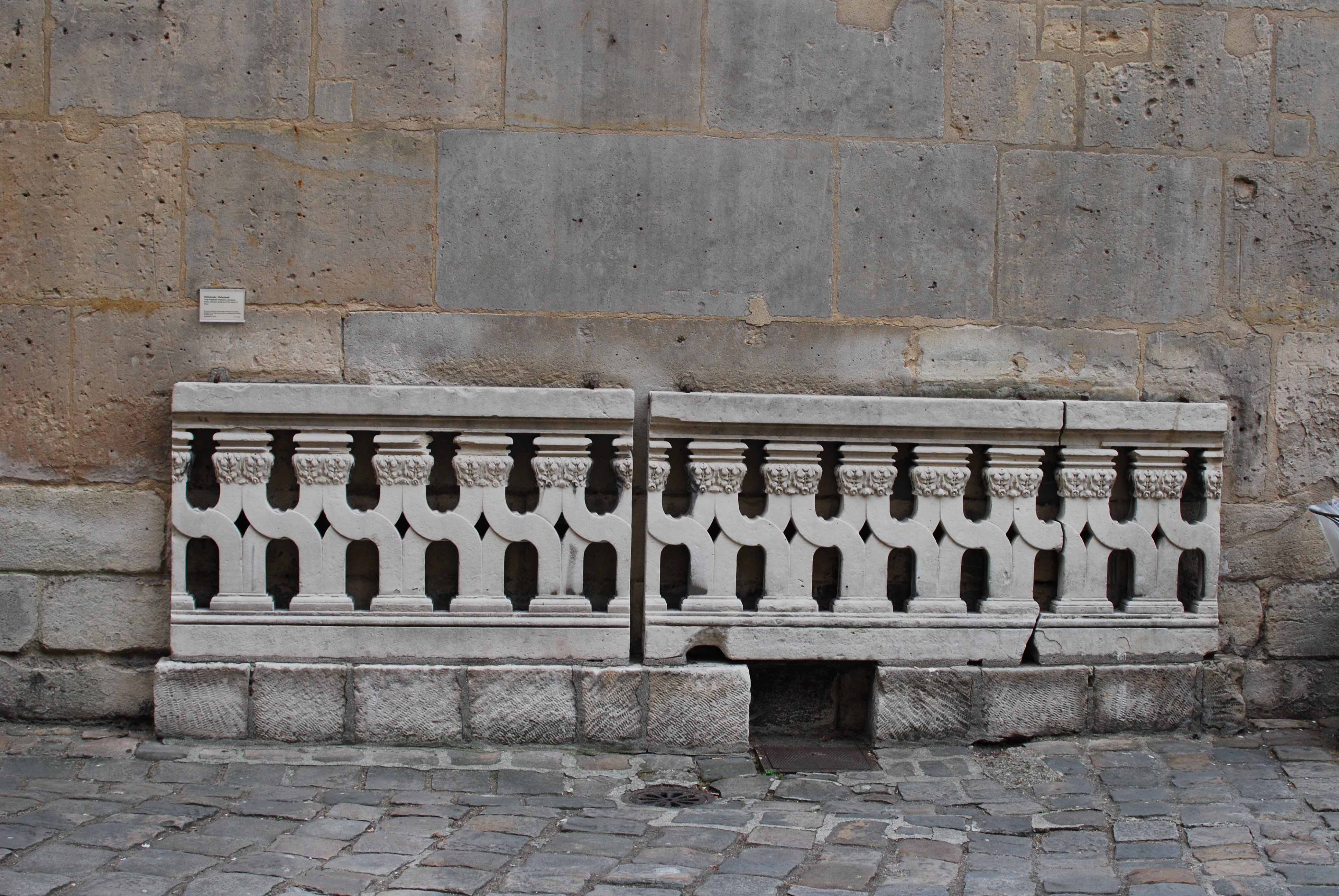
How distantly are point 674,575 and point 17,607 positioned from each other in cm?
236

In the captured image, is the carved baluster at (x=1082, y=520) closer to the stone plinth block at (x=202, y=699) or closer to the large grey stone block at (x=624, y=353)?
the large grey stone block at (x=624, y=353)

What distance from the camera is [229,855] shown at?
3.03 meters

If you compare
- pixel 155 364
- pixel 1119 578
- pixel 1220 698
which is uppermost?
pixel 155 364

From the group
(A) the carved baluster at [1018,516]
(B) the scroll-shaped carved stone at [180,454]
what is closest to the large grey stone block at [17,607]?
(B) the scroll-shaped carved stone at [180,454]

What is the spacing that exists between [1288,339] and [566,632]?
2978 millimetres

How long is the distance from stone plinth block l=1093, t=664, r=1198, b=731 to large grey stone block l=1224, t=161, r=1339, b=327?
1.40m

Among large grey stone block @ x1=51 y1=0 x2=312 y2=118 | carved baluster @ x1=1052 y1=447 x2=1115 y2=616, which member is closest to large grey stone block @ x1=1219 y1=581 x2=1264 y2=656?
carved baluster @ x1=1052 y1=447 x2=1115 y2=616

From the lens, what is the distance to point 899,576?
418 cm

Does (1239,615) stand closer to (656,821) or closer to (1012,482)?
(1012,482)

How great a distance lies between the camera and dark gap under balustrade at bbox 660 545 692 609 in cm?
408

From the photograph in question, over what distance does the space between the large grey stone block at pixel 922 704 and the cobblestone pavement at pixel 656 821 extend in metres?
0.07

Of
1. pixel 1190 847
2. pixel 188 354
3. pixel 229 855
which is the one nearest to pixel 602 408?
pixel 188 354

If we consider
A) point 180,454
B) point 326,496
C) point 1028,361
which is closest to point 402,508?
point 326,496

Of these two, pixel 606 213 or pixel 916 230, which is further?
pixel 916 230
